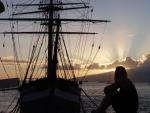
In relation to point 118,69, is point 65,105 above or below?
below

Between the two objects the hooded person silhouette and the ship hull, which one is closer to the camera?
the hooded person silhouette

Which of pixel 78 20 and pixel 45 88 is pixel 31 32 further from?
pixel 45 88

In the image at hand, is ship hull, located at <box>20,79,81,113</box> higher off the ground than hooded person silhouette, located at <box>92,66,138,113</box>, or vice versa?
hooded person silhouette, located at <box>92,66,138,113</box>

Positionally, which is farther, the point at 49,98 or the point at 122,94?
the point at 49,98

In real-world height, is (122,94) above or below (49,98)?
above

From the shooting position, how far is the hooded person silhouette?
7.29 m

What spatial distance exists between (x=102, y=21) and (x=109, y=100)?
3889 centimetres

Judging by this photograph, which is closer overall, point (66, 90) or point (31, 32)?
point (66, 90)

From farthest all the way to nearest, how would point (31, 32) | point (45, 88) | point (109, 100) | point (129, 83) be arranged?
point (31, 32) < point (45, 88) < point (129, 83) < point (109, 100)

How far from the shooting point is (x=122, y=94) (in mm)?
7465

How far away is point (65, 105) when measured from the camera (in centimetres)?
3072

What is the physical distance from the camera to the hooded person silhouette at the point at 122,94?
7.29m

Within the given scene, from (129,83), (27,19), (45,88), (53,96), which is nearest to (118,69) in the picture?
(129,83)

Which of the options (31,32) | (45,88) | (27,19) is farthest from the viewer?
(31,32)
